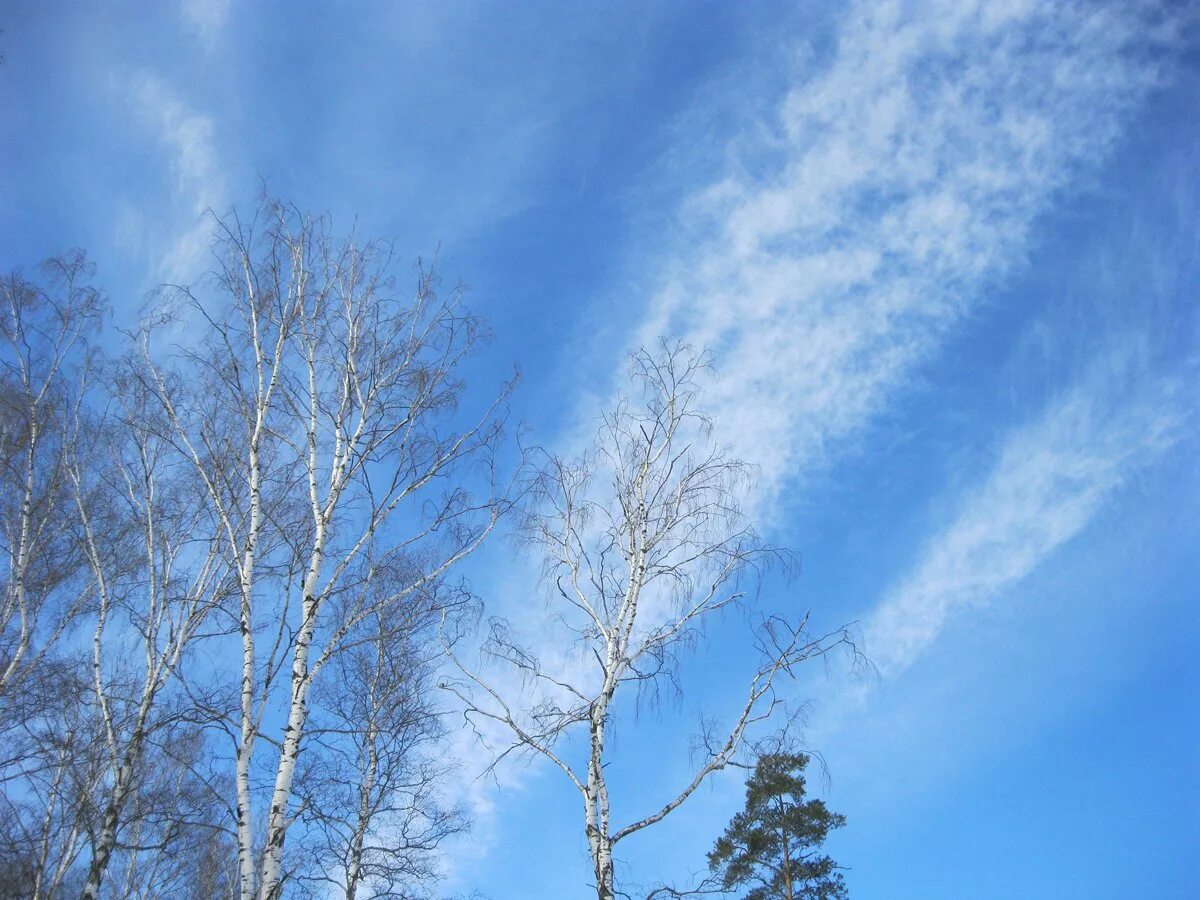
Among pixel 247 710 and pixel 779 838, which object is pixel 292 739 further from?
pixel 779 838

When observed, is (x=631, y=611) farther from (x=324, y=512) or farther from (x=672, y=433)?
(x=324, y=512)

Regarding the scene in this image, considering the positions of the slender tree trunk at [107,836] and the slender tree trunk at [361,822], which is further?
the slender tree trunk at [361,822]

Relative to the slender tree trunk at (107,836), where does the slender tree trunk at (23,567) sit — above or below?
above

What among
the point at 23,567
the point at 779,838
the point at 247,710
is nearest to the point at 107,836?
the point at 247,710

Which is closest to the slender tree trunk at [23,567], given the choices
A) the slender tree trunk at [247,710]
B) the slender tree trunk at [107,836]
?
the slender tree trunk at [107,836]

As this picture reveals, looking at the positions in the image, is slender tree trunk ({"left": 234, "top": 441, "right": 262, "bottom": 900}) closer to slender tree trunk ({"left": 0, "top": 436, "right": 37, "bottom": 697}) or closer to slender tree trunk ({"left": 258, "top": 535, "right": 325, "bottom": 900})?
slender tree trunk ({"left": 258, "top": 535, "right": 325, "bottom": 900})

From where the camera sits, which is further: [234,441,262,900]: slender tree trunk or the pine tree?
the pine tree

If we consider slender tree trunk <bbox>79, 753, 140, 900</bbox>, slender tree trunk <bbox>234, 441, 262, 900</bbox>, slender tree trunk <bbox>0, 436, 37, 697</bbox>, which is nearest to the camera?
slender tree trunk <bbox>234, 441, 262, 900</bbox>

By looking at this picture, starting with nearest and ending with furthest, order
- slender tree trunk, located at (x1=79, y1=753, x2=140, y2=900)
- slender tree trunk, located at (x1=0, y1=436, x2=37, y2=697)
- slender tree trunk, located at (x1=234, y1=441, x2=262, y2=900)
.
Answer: slender tree trunk, located at (x1=234, y1=441, x2=262, y2=900), slender tree trunk, located at (x1=79, y1=753, x2=140, y2=900), slender tree trunk, located at (x1=0, y1=436, x2=37, y2=697)

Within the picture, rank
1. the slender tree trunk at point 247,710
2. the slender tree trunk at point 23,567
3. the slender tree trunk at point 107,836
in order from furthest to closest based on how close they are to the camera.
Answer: the slender tree trunk at point 23,567 < the slender tree trunk at point 107,836 < the slender tree trunk at point 247,710

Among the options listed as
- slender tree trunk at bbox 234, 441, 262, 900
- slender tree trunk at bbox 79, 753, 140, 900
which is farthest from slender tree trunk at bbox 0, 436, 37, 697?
slender tree trunk at bbox 234, 441, 262, 900

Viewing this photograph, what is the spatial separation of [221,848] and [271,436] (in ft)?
47.4

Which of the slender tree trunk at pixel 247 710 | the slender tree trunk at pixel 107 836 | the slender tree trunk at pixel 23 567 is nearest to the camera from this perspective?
the slender tree trunk at pixel 247 710

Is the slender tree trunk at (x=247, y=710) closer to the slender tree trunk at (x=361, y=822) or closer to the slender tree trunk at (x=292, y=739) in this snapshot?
the slender tree trunk at (x=292, y=739)
